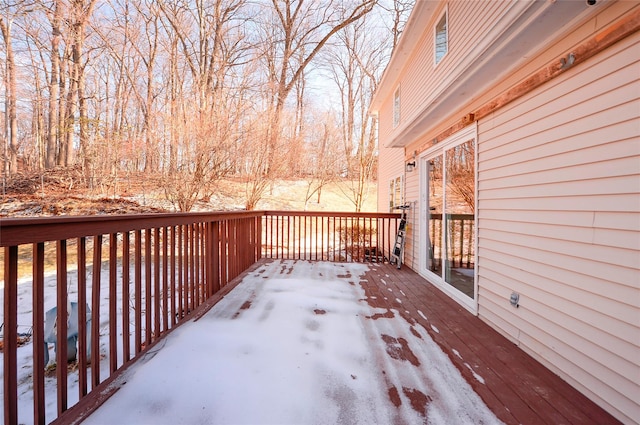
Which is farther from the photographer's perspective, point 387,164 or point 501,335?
point 387,164

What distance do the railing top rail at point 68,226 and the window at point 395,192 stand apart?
15.4 feet

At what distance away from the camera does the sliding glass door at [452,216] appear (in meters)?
3.13

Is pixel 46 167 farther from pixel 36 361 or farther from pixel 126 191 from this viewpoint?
pixel 36 361

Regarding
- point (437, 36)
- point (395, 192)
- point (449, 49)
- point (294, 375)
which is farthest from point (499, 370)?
point (395, 192)

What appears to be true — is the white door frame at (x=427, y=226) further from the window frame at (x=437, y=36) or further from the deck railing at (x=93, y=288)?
the deck railing at (x=93, y=288)

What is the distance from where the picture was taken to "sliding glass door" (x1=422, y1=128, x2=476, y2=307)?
3.13 metres

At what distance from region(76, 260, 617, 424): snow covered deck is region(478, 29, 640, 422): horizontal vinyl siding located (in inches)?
8.1

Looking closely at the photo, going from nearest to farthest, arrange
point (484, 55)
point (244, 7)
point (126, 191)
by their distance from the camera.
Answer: point (484, 55)
point (126, 191)
point (244, 7)

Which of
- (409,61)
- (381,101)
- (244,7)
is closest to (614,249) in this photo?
(409,61)

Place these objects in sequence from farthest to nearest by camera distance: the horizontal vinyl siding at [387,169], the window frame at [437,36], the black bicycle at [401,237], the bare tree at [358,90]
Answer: the bare tree at [358,90], the horizontal vinyl siding at [387,169], the black bicycle at [401,237], the window frame at [437,36]

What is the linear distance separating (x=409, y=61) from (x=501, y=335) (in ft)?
15.5

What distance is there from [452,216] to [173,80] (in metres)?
8.71

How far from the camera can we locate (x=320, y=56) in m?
14.1

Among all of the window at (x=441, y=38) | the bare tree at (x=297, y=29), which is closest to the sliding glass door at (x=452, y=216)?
the window at (x=441, y=38)
